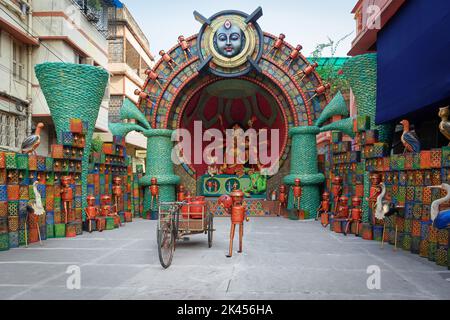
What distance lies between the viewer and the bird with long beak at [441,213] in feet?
17.7

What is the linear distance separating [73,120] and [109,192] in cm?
300

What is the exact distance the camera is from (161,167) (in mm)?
14406

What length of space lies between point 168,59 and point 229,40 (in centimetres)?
246

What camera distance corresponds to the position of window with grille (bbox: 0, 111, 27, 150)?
13.6 meters

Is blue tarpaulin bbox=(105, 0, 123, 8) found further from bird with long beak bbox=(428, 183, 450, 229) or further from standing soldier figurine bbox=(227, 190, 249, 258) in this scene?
bird with long beak bbox=(428, 183, 450, 229)

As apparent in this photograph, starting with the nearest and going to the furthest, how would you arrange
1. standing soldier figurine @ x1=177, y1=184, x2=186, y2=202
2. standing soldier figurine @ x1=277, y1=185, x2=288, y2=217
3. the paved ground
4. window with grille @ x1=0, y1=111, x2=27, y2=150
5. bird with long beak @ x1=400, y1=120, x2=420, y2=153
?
1. the paved ground
2. bird with long beak @ x1=400, y1=120, x2=420, y2=153
3. window with grille @ x1=0, y1=111, x2=27, y2=150
4. standing soldier figurine @ x1=177, y1=184, x2=186, y2=202
5. standing soldier figurine @ x1=277, y1=185, x2=288, y2=217

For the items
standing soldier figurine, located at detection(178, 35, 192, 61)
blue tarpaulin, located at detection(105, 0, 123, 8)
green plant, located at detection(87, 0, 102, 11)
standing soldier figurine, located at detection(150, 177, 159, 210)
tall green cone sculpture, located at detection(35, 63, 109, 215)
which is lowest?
standing soldier figurine, located at detection(150, 177, 159, 210)

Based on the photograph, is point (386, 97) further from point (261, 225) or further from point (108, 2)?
point (108, 2)

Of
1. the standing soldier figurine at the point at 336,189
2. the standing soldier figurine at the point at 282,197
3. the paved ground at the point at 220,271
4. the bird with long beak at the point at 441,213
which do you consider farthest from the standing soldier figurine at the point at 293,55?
the bird with long beak at the point at 441,213

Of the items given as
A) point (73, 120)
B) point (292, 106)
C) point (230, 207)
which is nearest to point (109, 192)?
point (73, 120)

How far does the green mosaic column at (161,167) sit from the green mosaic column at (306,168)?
14.5 ft

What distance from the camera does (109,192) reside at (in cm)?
1216

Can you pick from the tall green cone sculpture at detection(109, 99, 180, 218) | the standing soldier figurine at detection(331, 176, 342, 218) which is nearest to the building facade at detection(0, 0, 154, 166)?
the tall green cone sculpture at detection(109, 99, 180, 218)

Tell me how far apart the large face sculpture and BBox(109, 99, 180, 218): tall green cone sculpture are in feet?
12.1
